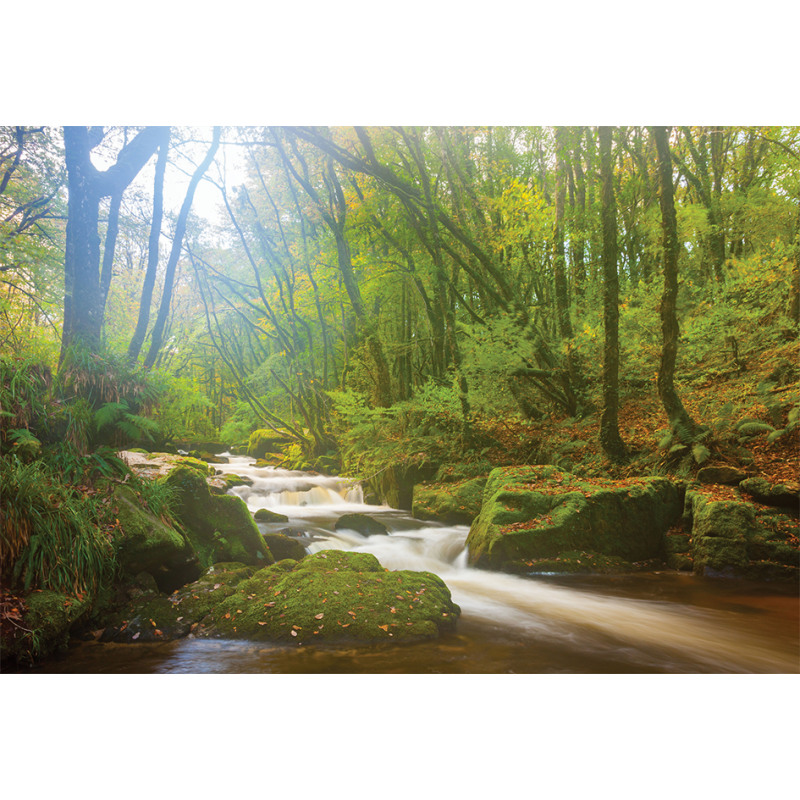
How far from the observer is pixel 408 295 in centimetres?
321

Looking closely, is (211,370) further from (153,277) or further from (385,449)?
(385,449)

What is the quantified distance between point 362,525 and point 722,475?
251cm

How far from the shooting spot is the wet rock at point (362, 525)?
10.1ft

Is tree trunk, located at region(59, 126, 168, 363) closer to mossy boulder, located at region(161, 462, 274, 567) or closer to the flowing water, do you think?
mossy boulder, located at region(161, 462, 274, 567)

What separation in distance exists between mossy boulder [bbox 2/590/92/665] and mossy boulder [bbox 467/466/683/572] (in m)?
2.38

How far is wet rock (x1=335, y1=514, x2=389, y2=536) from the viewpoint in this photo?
121 inches

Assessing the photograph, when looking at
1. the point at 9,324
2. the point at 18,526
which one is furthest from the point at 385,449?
the point at 9,324

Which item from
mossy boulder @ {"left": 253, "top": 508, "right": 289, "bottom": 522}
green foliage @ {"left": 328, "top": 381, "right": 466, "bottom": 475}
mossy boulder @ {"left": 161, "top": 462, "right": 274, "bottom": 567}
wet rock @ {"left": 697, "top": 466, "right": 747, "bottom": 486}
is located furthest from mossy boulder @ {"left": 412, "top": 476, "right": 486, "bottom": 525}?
wet rock @ {"left": 697, "top": 466, "right": 747, "bottom": 486}

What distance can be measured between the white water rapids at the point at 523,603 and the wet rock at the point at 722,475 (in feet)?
2.73

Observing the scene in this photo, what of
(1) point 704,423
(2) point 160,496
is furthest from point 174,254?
(1) point 704,423

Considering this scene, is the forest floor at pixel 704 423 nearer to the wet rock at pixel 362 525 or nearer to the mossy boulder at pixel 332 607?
the wet rock at pixel 362 525

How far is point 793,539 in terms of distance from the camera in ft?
8.73
